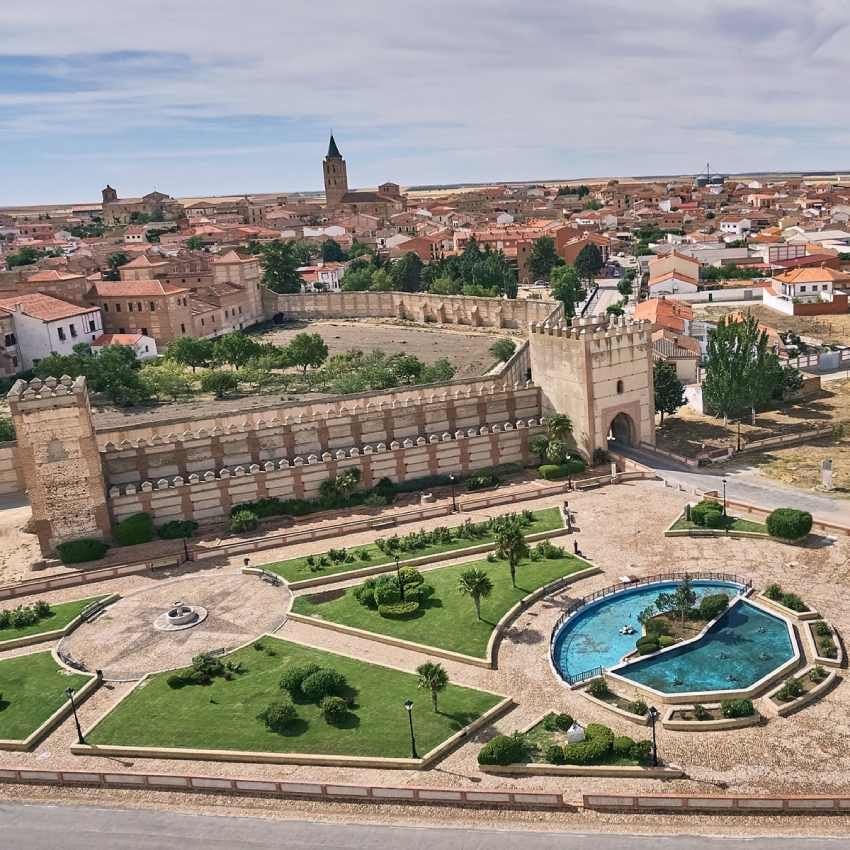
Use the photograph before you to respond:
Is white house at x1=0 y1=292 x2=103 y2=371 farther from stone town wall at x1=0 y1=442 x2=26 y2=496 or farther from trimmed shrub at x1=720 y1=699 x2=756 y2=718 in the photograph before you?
trimmed shrub at x1=720 y1=699 x2=756 y2=718

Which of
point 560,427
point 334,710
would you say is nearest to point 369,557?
point 334,710

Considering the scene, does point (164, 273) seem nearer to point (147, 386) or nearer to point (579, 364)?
point (147, 386)

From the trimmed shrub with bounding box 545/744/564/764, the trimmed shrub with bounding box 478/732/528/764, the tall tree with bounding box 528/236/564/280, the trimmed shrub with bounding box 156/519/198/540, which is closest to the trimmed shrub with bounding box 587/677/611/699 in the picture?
the trimmed shrub with bounding box 545/744/564/764

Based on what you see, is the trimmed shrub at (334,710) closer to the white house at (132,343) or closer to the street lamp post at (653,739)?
the street lamp post at (653,739)

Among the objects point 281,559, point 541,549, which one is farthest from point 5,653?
point 541,549

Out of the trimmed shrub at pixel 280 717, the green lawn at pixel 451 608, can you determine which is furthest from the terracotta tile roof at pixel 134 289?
the trimmed shrub at pixel 280 717
